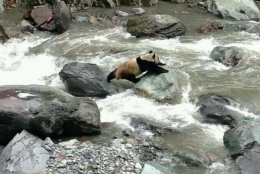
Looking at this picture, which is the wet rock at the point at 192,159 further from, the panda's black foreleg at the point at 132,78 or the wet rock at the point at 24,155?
the panda's black foreleg at the point at 132,78

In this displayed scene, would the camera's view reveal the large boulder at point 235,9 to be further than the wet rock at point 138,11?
No

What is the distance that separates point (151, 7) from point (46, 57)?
24.2ft

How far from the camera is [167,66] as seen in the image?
10492mm

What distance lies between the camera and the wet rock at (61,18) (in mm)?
13445

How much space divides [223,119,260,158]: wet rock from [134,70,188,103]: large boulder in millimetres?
1888

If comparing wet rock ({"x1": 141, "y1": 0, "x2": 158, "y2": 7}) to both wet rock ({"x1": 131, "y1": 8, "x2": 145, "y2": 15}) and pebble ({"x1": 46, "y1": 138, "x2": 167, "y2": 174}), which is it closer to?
wet rock ({"x1": 131, "y1": 8, "x2": 145, "y2": 15})

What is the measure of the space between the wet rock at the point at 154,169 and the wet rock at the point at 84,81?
315cm

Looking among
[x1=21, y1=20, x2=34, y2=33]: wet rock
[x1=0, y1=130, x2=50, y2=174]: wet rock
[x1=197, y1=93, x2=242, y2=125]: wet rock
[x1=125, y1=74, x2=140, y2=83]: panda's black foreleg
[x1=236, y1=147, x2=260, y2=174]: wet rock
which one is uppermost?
[x1=0, y1=130, x2=50, y2=174]: wet rock

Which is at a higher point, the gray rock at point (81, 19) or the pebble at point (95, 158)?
the pebble at point (95, 158)

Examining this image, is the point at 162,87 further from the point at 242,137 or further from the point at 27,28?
the point at 27,28

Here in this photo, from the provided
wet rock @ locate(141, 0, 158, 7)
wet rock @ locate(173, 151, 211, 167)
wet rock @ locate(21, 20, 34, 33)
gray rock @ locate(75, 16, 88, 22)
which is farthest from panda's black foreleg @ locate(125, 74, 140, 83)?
wet rock @ locate(141, 0, 158, 7)

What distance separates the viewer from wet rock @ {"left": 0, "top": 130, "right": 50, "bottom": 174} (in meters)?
5.84

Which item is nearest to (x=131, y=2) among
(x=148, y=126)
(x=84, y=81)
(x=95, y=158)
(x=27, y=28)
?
(x=27, y=28)

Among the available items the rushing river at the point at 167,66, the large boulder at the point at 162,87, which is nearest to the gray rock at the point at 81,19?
the rushing river at the point at 167,66
